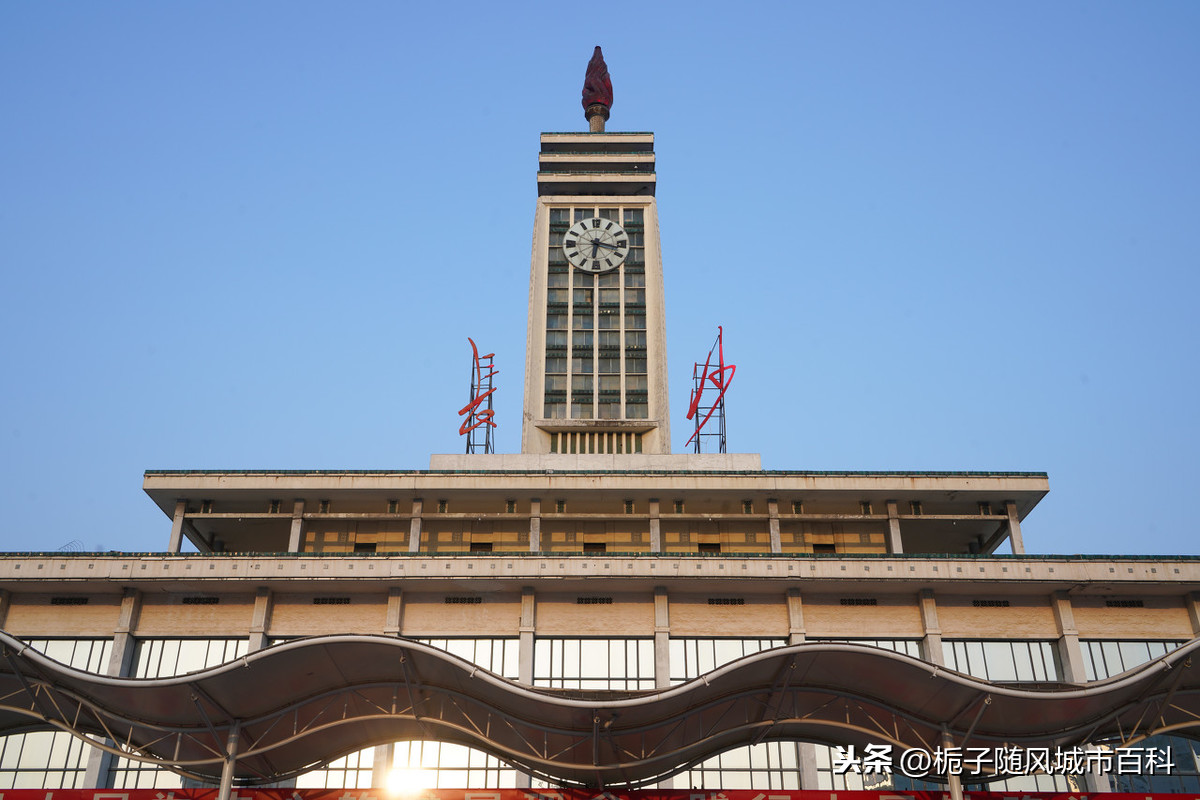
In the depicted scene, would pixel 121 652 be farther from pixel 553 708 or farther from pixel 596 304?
pixel 596 304

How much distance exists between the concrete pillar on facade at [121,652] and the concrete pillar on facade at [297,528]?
335 inches

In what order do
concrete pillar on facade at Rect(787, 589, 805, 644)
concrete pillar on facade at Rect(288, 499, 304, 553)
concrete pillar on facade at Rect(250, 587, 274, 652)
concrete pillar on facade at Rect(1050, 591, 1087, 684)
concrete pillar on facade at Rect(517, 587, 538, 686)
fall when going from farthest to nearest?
concrete pillar on facade at Rect(288, 499, 304, 553) < concrete pillar on facade at Rect(787, 589, 805, 644) < concrete pillar on facade at Rect(250, 587, 274, 652) < concrete pillar on facade at Rect(1050, 591, 1087, 684) < concrete pillar on facade at Rect(517, 587, 538, 686)

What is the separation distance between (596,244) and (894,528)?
37.2 metres

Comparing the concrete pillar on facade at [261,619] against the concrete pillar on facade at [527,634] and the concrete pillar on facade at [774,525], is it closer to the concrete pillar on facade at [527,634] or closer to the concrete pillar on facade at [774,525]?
the concrete pillar on facade at [527,634]

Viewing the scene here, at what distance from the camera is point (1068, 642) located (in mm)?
54594

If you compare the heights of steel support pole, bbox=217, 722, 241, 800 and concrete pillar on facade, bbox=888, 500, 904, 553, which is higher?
concrete pillar on facade, bbox=888, 500, 904, 553

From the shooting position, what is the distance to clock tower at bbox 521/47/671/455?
79.0 meters

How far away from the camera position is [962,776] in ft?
123

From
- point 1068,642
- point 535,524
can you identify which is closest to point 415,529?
point 535,524

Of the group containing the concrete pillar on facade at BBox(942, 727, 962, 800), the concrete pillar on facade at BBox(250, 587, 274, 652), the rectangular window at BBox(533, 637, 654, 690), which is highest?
the concrete pillar on facade at BBox(250, 587, 274, 652)

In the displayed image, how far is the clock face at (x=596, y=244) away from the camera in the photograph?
3388 inches

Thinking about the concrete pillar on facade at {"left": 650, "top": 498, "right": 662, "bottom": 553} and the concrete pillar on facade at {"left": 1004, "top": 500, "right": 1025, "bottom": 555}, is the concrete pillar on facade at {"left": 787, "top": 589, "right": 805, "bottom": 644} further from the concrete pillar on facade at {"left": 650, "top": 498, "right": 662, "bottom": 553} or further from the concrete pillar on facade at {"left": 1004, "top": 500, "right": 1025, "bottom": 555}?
the concrete pillar on facade at {"left": 1004, "top": 500, "right": 1025, "bottom": 555}

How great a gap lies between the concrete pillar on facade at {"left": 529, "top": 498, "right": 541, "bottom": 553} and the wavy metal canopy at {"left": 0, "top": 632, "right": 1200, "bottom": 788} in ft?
77.6

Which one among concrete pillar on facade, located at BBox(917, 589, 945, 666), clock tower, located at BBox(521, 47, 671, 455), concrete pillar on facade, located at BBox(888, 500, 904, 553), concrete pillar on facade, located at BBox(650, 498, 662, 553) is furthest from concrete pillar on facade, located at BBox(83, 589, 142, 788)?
concrete pillar on facade, located at BBox(888, 500, 904, 553)
